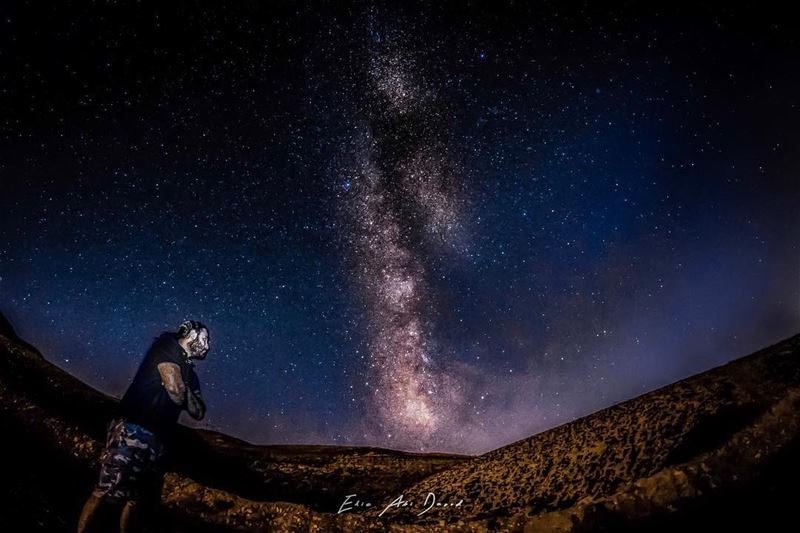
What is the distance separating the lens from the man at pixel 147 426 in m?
2.32

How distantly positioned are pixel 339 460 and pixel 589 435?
A: 262 cm

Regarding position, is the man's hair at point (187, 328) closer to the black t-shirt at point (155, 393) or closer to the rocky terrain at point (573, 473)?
the black t-shirt at point (155, 393)

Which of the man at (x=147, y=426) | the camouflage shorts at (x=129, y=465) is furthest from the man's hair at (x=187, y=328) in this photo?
the camouflage shorts at (x=129, y=465)

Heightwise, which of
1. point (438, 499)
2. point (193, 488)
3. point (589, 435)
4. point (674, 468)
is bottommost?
point (193, 488)

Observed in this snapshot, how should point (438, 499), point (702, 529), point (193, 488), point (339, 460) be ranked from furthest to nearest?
1. point (339, 460)
2. point (438, 499)
3. point (193, 488)
4. point (702, 529)

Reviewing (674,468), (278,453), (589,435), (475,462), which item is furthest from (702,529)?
(278,453)

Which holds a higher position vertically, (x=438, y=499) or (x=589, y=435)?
(x=589, y=435)

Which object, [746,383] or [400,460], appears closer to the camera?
[746,383]

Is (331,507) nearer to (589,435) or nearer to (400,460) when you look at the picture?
(400,460)

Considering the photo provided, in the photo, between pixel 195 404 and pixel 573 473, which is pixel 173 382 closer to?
pixel 195 404

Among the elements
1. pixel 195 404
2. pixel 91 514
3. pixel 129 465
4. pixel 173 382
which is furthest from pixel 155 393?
pixel 91 514

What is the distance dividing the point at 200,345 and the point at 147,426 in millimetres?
638

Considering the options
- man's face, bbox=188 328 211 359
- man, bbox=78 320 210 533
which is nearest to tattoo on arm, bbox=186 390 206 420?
man, bbox=78 320 210 533

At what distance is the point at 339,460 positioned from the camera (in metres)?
4.17
